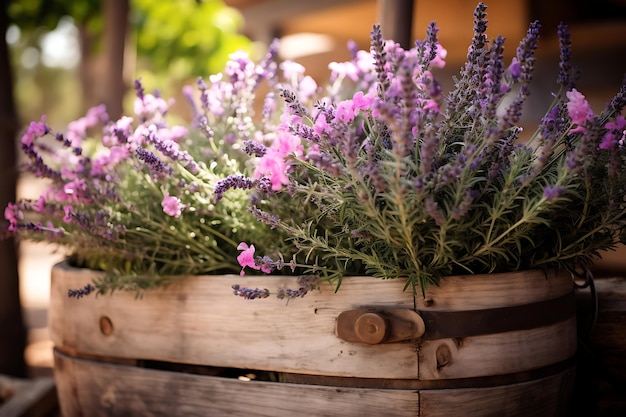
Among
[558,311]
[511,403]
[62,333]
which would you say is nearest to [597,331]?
[558,311]

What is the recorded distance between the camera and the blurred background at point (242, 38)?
2.79m

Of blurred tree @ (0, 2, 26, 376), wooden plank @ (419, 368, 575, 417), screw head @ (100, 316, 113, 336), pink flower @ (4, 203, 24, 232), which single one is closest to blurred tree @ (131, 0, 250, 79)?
blurred tree @ (0, 2, 26, 376)

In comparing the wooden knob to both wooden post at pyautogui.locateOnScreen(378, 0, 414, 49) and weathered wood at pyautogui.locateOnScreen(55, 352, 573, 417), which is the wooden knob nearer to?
weathered wood at pyautogui.locateOnScreen(55, 352, 573, 417)

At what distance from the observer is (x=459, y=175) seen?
3.59 ft

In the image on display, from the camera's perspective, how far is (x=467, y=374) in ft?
4.17

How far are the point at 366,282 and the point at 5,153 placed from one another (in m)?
2.16

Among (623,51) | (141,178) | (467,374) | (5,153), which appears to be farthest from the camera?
(623,51)

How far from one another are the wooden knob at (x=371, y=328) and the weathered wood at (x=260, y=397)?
127mm

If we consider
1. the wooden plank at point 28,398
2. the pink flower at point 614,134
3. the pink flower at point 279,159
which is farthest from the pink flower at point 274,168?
the wooden plank at point 28,398

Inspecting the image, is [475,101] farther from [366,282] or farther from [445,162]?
[366,282]

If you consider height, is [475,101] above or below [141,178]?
above

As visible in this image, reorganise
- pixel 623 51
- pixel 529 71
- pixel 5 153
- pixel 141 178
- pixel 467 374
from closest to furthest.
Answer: pixel 529 71, pixel 467 374, pixel 141 178, pixel 5 153, pixel 623 51

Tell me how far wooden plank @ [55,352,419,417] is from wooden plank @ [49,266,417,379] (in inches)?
1.7

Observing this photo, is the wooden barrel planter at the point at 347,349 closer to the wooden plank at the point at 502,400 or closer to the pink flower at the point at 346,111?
the wooden plank at the point at 502,400
